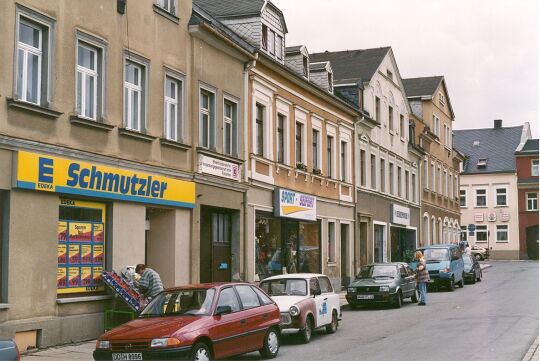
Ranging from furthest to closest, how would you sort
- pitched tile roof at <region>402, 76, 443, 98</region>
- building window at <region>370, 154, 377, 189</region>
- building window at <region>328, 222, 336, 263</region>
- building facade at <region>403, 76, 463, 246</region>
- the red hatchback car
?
pitched tile roof at <region>402, 76, 443, 98</region>
building facade at <region>403, 76, 463, 246</region>
building window at <region>370, 154, 377, 189</region>
building window at <region>328, 222, 336, 263</region>
the red hatchback car

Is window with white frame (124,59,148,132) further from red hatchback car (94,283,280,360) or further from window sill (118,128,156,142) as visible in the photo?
red hatchback car (94,283,280,360)

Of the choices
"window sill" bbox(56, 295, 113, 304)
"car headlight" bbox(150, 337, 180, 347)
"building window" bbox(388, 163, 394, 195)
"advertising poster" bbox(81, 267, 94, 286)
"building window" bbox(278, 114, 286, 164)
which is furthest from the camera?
"building window" bbox(388, 163, 394, 195)

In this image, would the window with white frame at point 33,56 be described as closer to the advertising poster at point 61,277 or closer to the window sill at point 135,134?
the window sill at point 135,134

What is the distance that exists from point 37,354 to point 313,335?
266 inches

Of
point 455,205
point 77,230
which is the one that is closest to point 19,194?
point 77,230

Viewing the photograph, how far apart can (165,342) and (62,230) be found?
5.68m

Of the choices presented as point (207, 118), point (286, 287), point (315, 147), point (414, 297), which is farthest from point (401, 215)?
point (286, 287)

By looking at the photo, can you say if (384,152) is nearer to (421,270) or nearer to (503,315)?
(421,270)

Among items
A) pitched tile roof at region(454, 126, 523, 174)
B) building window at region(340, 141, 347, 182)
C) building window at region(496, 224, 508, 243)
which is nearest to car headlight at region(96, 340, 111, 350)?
building window at region(340, 141, 347, 182)

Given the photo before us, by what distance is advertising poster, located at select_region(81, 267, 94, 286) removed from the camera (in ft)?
56.9

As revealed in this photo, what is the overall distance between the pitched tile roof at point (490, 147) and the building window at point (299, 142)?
2236 inches

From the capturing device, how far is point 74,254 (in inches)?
674

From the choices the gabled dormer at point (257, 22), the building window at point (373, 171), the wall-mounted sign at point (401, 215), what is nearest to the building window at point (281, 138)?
the gabled dormer at point (257, 22)

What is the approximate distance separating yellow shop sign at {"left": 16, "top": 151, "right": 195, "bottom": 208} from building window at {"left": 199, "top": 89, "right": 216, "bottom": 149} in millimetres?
2097
